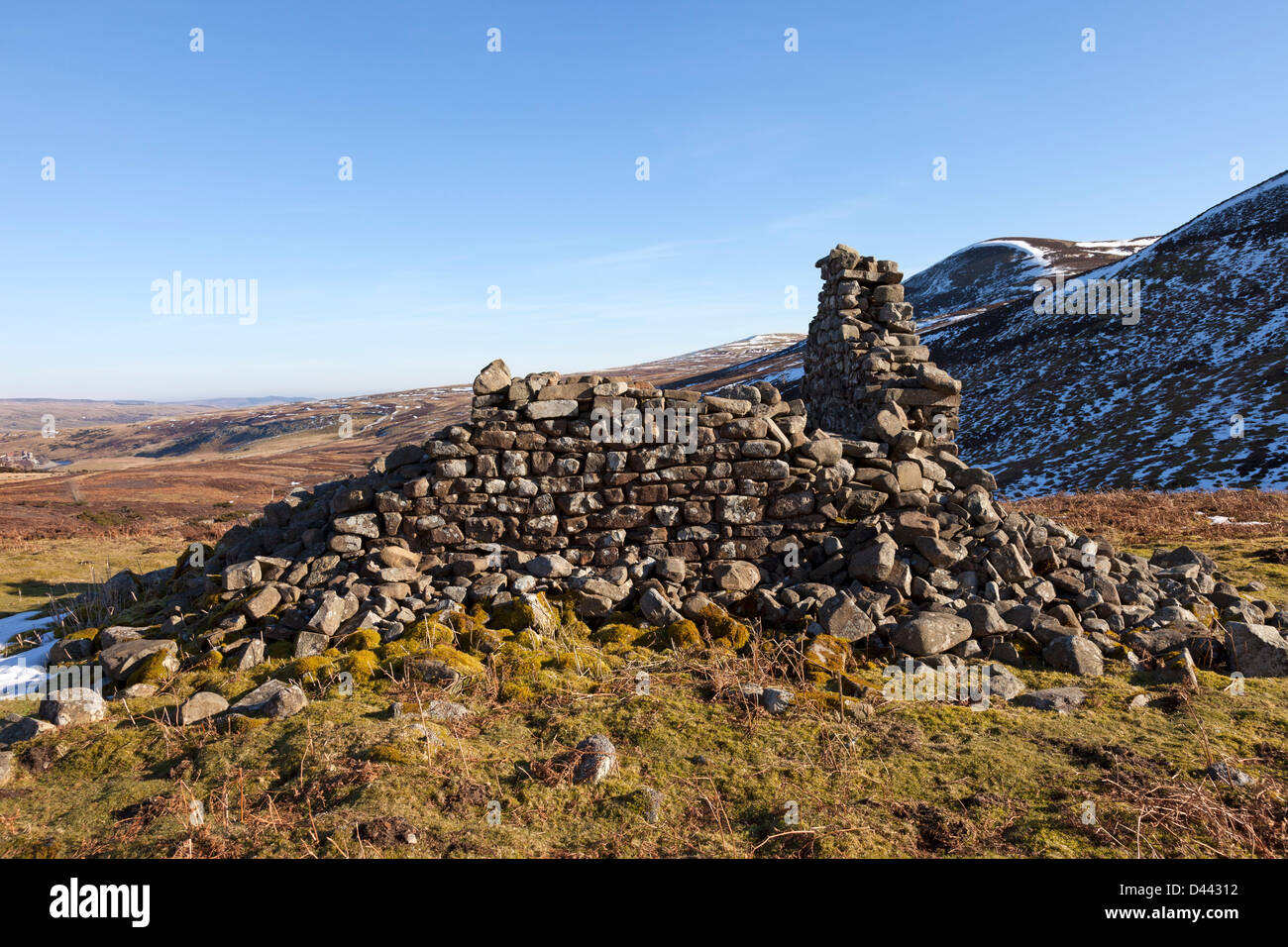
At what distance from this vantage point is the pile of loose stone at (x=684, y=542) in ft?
24.4

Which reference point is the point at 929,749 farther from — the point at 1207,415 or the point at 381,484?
the point at 1207,415

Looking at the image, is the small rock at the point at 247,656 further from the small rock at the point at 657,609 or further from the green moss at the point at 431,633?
the small rock at the point at 657,609

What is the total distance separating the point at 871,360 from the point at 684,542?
4.21 meters

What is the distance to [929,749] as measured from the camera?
17.1 ft

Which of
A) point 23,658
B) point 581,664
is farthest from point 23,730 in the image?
point 581,664

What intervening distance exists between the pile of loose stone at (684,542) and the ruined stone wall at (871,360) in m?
0.25

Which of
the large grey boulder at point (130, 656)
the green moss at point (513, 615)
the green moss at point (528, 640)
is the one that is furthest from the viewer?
the green moss at point (513, 615)

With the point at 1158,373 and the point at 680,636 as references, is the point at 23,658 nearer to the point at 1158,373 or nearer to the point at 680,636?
the point at 680,636

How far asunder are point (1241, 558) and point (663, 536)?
951 centimetres

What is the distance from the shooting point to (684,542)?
8617mm

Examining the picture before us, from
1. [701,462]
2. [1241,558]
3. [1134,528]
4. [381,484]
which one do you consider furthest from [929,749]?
[1134,528]

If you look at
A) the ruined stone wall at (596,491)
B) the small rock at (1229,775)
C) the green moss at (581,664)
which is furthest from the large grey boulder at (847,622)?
the small rock at (1229,775)

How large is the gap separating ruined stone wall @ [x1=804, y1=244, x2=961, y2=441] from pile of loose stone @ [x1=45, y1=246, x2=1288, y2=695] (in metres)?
0.25
